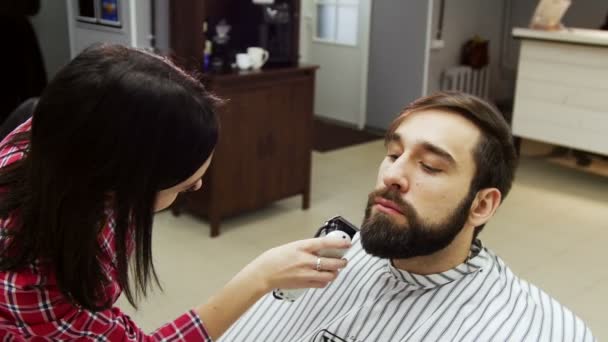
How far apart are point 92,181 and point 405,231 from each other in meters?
0.63

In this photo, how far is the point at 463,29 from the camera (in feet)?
18.9

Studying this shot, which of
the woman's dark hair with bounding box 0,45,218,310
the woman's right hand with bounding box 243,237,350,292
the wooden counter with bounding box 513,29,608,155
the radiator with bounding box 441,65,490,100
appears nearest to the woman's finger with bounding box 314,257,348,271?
the woman's right hand with bounding box 243,237,350,292

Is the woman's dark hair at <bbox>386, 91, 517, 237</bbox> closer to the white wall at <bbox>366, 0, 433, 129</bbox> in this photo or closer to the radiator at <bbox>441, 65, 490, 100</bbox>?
the white wall at <bbox>366, 0, 433, 129</bbox>

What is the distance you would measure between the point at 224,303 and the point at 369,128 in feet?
14.9

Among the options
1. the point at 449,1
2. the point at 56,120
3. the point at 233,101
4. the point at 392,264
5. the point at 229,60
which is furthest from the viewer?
the point at 449,1

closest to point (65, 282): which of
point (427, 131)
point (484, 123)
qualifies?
point (427, 131)

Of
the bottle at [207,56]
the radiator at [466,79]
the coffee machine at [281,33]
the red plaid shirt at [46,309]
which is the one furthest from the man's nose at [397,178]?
the radiator at [466,79]

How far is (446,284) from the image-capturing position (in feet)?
4.49

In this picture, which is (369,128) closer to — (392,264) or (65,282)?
(392,264)

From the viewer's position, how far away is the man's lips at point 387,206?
4.16 feet

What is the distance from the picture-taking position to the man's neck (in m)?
1.38

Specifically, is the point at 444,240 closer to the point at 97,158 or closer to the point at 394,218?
the point at 394,218

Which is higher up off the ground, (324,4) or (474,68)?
(324,4)

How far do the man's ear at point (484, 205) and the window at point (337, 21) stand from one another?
4.35 m
